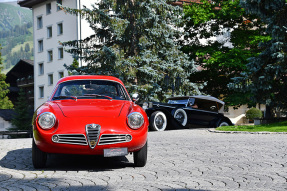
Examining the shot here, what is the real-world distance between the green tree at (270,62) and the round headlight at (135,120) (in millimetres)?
15182

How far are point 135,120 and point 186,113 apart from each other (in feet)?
39.5

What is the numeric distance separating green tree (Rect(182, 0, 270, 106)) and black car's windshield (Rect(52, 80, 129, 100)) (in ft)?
81.0

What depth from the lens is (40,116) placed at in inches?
251

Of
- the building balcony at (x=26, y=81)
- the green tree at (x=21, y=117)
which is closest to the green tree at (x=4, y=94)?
the building balcony at (x=26, y=81)

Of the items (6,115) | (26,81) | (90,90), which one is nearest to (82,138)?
(90,90)

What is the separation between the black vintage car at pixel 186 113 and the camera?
17547 millimetres

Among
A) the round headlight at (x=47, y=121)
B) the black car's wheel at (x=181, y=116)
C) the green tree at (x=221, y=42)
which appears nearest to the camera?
the round headlight at (x=47, y=121)

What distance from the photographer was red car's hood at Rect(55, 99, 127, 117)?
21.2ft

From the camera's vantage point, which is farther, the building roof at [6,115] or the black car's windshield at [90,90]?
the building roof at [6,115]

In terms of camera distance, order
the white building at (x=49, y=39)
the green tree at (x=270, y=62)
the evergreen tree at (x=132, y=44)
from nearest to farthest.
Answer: the green tree at (x=270, y=62) → the evergreen tree at (x=132, y=44) → the white building at (x=49, y=39)

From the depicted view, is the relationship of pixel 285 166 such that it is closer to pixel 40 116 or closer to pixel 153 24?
pixel 40 116

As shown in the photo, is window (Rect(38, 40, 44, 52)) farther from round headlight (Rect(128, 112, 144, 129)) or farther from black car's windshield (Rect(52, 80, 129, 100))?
round headlight (Rect(128, 112, 144, 129))

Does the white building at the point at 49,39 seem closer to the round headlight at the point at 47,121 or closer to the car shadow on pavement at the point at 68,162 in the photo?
the car shadow on pavement at the point at 68,162

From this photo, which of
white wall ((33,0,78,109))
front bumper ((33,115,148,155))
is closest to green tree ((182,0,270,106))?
white wall ((33,0,78,109))
